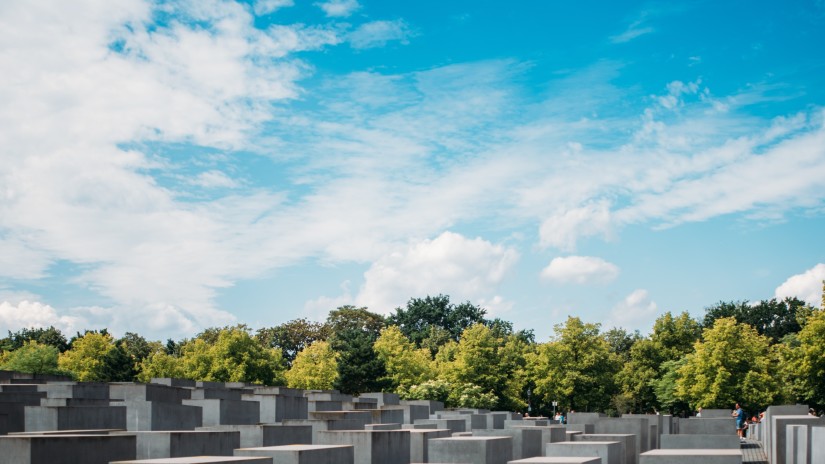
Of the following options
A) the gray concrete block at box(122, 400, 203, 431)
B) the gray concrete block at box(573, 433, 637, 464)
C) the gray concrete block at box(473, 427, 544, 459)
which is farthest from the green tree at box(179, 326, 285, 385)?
the gray concrete block at box(473, 427, 544, 459)

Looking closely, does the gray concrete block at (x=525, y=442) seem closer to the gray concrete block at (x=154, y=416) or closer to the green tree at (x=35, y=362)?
the gray concrete block at (x=154, y=416)

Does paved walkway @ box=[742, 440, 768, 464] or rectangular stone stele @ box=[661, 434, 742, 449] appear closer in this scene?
rectangular stone stele @ box=[661, 434, 742, 449]

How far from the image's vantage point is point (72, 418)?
54.3ft

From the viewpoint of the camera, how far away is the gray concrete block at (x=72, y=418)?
53.6 ft

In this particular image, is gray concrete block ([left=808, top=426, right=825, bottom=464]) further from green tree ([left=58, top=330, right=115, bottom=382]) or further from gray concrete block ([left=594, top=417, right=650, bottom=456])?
green tree ([left=58, top=330, right=115, bottom=382])

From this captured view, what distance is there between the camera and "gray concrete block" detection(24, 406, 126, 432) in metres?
Result: 16.3

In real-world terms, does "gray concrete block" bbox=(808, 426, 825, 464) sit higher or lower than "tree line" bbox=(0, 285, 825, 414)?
higher

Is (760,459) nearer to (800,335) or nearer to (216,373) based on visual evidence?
(800,335)

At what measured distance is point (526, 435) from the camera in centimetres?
1842

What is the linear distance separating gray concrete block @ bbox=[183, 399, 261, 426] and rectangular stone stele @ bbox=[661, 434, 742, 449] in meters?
10.1

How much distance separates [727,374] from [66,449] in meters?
54.9

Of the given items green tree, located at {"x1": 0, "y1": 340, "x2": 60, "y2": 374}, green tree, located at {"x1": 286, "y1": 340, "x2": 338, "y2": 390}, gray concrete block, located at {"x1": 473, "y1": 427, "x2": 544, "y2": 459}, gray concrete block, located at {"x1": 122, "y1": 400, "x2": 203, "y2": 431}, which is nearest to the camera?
gray concrete block, located at {"x1": 473, "y1": 427, "x2": 544, "y2": 459}

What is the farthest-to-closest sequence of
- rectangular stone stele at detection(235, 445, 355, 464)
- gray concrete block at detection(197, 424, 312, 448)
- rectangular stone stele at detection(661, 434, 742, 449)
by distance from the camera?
rectangular stone stele at detection(661, 434, 742, 449) < gray concrete block at detection(197, 424, 312, 448) < rectangular stone stele at detection(235, 445, 355, 464)

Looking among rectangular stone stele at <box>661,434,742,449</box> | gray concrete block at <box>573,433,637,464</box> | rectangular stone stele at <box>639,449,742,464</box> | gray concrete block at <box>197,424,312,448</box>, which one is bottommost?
gray concrete block at <box>573,433,637,464</box>
